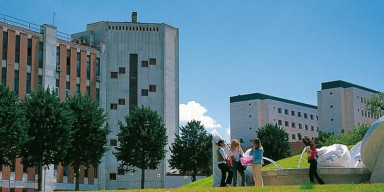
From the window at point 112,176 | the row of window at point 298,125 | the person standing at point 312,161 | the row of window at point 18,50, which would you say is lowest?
the window at point 112,176

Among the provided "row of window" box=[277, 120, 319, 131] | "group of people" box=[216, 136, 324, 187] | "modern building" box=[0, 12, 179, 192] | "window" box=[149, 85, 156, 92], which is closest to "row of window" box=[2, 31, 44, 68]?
"modern building" box=[0, 12, 179, 192]

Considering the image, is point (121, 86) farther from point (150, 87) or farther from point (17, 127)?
point (17, 127)

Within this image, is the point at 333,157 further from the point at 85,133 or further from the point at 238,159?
the point at 85,133

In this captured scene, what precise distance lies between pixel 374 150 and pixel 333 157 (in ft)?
5.79

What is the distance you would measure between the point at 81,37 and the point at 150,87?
1108cm

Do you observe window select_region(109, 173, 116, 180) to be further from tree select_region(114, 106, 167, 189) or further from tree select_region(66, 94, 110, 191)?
tree select_region(66, 94, 110, 191)

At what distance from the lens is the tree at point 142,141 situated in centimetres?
5516

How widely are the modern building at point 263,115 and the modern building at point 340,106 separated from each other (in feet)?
22.1

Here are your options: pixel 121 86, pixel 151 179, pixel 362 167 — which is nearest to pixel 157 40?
pixel 121 86

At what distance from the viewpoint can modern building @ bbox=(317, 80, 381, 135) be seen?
11919 cm

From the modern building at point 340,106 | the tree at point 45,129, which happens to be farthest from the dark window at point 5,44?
the modern building at point 340,106

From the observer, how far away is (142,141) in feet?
181

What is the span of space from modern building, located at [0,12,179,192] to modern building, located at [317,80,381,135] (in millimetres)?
55000

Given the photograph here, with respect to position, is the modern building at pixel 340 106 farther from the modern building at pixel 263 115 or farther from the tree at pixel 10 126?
the tree at pixel 10 126
